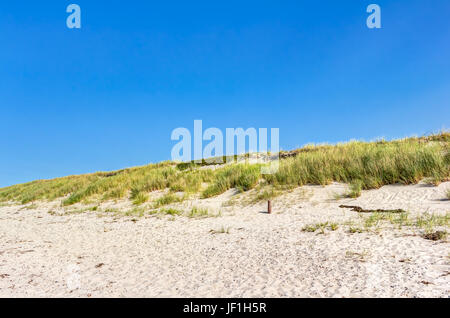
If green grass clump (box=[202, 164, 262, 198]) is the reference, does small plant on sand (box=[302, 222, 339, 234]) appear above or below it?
below

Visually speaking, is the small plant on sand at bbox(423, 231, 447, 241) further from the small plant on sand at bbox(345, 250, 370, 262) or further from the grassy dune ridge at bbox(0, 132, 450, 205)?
the grassy dune ridge at bbox(0, 132, 450, 205)

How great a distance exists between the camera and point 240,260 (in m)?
4.01

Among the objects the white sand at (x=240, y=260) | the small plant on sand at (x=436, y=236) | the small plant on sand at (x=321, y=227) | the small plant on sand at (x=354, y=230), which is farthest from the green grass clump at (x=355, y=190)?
the small plant on sand at (x=436, y=236)

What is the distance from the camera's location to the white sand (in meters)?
3.04

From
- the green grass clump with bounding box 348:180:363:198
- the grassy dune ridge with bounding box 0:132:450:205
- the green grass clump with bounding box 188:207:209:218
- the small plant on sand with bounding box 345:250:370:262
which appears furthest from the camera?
the grassy dune ridge with bounding box 0:132:450:205

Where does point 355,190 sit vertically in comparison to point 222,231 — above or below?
above

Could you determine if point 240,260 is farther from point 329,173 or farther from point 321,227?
point 329,173

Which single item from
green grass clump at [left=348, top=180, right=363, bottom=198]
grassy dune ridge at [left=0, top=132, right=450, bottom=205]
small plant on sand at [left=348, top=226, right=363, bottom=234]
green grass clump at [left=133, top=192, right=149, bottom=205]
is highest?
grassy dune ridge at [left=0, top=132, right=450, bottom=205]

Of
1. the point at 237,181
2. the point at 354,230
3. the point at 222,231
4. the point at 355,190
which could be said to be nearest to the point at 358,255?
the point at 354,230

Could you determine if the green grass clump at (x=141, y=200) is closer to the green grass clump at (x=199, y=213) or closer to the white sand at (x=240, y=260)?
the green grass clump at (x=199, y=213)

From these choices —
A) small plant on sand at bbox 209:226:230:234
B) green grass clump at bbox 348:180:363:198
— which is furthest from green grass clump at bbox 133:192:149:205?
green grass clump at bbox 348:180:363:198

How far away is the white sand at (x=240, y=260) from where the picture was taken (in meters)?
3.04
